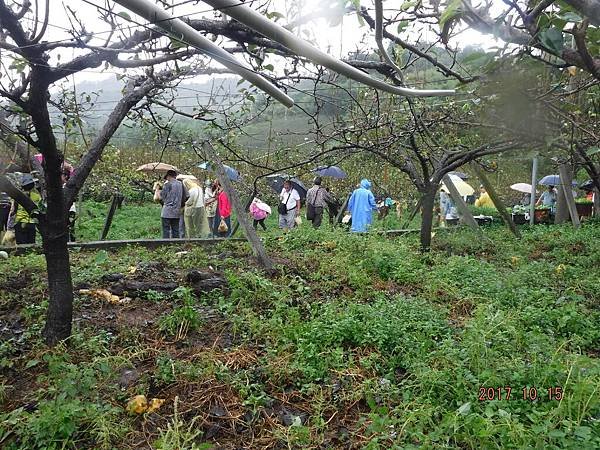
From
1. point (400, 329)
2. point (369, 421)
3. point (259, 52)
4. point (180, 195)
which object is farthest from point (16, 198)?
point (180, 195)

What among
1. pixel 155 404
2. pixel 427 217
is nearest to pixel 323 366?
pixel 155 404

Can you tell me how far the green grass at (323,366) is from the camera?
102 inches

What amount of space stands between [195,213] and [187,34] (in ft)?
25.9

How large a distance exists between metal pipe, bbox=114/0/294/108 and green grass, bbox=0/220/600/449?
166 centimetres

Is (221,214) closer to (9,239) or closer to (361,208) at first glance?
(361,208)

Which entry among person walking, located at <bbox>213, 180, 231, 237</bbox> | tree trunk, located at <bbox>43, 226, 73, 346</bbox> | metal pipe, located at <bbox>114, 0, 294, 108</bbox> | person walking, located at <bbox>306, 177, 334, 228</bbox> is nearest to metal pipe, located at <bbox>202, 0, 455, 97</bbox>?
metal pipe, located at <bbox>114, 0, 294, 108</bbox>

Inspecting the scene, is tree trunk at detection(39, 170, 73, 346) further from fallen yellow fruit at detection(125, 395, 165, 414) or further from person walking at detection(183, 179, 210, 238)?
person walking at detection(183, 179, 210, 238)

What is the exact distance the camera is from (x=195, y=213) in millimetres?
9406

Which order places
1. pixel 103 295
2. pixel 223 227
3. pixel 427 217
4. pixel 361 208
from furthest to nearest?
1. pixel 223 227
2. pixel 361 208
3. pixel 427 217
4. pixel 103 295

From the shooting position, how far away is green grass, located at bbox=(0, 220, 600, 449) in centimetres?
258

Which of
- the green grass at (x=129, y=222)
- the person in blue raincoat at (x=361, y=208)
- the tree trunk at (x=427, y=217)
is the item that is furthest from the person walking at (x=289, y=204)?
the tree trunk at (x=427, y=217)

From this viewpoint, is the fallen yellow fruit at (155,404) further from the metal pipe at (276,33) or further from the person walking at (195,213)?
the person walking at (195,213)

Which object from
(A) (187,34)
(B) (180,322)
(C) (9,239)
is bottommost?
(B) (180,322)

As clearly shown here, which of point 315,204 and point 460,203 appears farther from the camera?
point 315,204
